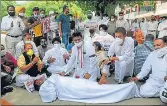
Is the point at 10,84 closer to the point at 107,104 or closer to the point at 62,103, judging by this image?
the point at 62,103

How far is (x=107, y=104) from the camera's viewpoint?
18.6 ft

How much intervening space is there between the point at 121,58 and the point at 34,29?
3039 mm

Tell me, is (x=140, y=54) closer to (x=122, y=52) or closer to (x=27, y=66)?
(x=122, y=52)

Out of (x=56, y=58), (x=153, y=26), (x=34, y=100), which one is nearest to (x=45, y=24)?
(x=56, y=58)

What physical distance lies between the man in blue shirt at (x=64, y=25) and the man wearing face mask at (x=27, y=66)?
332cm

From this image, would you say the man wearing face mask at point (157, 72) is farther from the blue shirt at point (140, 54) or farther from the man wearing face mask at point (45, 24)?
the man wearing face mask at point (45, 24)

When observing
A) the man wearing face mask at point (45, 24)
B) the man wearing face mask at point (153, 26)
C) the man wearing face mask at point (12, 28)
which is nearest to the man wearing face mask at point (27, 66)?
the man wearing face mask at point (12, 28)

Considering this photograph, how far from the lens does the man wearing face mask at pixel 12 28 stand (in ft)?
26.9

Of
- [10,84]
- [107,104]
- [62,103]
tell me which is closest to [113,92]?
[107,104]

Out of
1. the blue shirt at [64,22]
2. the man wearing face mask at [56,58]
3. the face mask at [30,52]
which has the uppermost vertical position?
the blue shirt at [64,22]

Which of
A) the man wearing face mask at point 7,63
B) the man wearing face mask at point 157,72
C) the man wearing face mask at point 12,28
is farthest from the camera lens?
the man wearing face mask at point 12,28

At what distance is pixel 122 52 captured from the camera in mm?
6965

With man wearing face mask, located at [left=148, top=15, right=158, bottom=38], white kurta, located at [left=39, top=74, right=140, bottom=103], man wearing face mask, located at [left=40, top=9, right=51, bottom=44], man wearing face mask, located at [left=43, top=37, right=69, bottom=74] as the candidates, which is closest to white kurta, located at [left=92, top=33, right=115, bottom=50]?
man wearing face mask, located at [left=43, top=37, right=69, bottom=74]

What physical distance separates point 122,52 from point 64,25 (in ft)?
11.2
